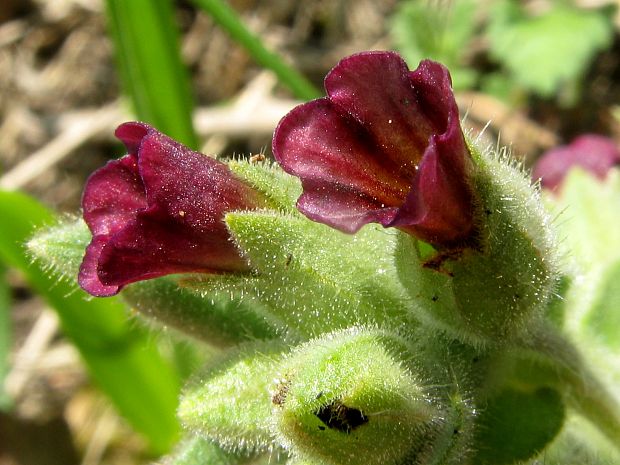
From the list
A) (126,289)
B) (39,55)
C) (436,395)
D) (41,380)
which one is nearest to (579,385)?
(436,395)

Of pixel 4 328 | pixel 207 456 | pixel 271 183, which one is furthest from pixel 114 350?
pixel 271 183

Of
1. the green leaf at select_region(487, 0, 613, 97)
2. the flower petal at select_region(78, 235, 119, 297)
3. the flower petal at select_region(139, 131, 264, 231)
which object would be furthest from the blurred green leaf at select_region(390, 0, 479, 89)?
the flower petal at select_region(78, 235, 119, 297)

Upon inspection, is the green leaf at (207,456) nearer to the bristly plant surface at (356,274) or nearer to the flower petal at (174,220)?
the bristly plant surface at (356,274)

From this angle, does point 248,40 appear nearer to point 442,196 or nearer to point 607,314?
point 607,314

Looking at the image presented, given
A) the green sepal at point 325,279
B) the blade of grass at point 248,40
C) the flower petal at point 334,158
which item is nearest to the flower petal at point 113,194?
the green sepal at point 325,279

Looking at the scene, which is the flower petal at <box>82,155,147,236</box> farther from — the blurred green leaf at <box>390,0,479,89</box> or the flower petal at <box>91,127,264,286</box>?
the blurred green leaf at <box>390,0,479,89</box>
